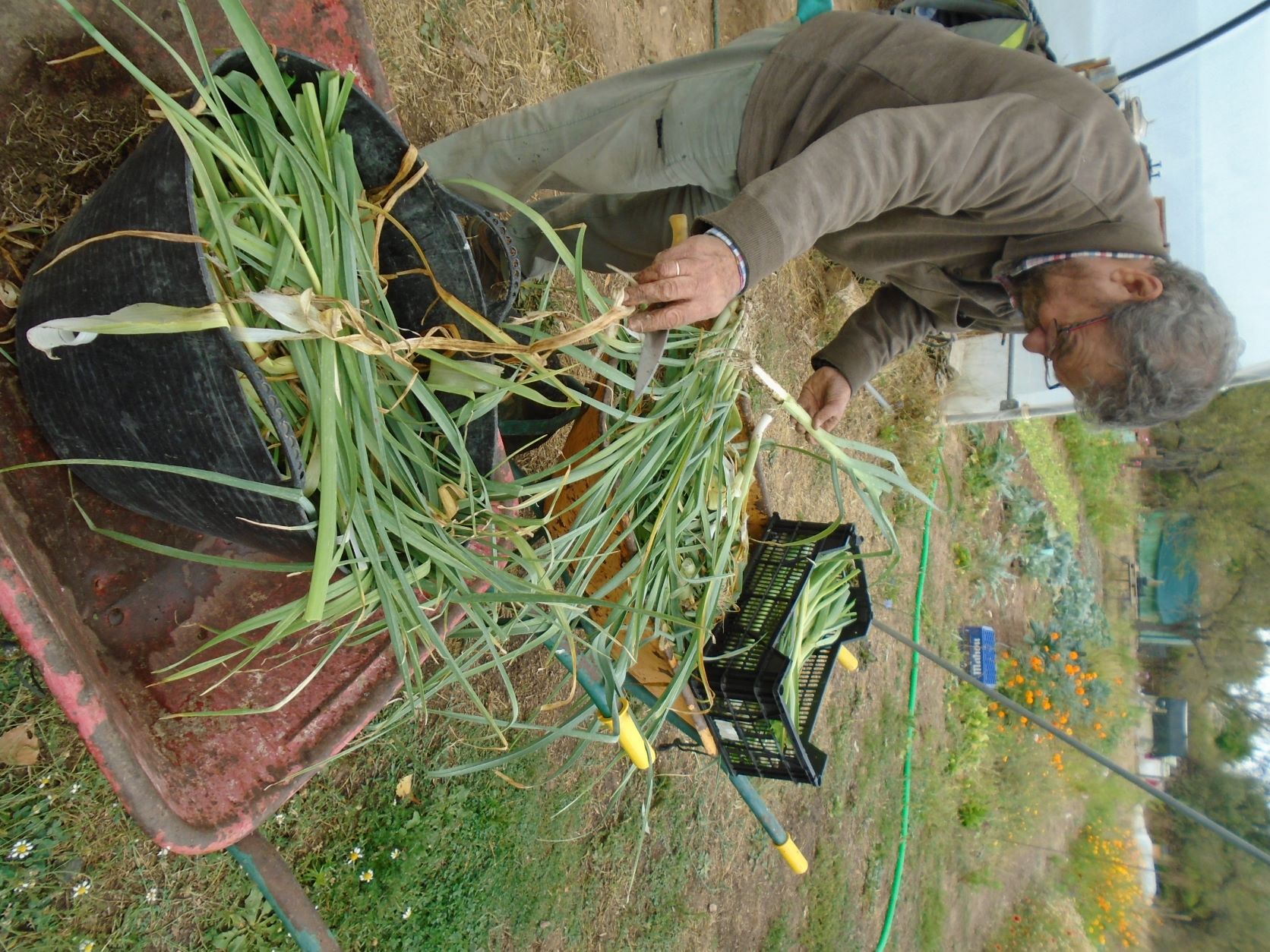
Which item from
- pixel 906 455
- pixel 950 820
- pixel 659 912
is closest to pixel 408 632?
pixel 659 912

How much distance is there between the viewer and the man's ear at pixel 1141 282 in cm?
128

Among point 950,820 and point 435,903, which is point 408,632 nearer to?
point 435,903

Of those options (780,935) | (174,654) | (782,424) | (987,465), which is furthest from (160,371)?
(987,465)

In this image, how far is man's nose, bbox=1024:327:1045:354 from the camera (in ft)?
4.55

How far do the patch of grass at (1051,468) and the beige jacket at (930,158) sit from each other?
195 inches

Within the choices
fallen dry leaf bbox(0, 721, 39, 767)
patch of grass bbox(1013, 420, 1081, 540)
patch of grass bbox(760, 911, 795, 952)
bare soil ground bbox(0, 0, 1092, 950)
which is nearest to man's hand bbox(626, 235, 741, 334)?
bare soil ground bbox(0, 0, 1092, 950)

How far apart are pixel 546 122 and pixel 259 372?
95 centimetres

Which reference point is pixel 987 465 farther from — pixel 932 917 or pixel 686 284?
pixel 686 284

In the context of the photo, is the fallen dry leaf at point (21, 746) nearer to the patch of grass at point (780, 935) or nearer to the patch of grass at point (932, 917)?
the patch of grass at point (780, 935)

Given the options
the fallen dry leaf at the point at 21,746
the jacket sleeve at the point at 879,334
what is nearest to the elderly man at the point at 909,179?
the jacket sleeve at the point at 879,334

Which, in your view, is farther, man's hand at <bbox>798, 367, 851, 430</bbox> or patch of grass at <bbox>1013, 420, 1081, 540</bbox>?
patch of grass at <bbox>1013, 420, 1081, 540</bbox>

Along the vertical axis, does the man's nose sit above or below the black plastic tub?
above

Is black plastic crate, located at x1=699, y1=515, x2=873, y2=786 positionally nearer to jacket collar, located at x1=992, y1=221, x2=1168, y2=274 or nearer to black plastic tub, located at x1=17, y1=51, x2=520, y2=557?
jacket collar, located at x1=992, y1=221, x2=1168, y2=274

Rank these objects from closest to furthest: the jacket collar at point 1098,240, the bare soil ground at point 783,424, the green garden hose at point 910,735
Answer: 1. the jacket collar at point 1098,240
2. the bare soil ground at point 783,424
3. the green garden hose at point 910,735
